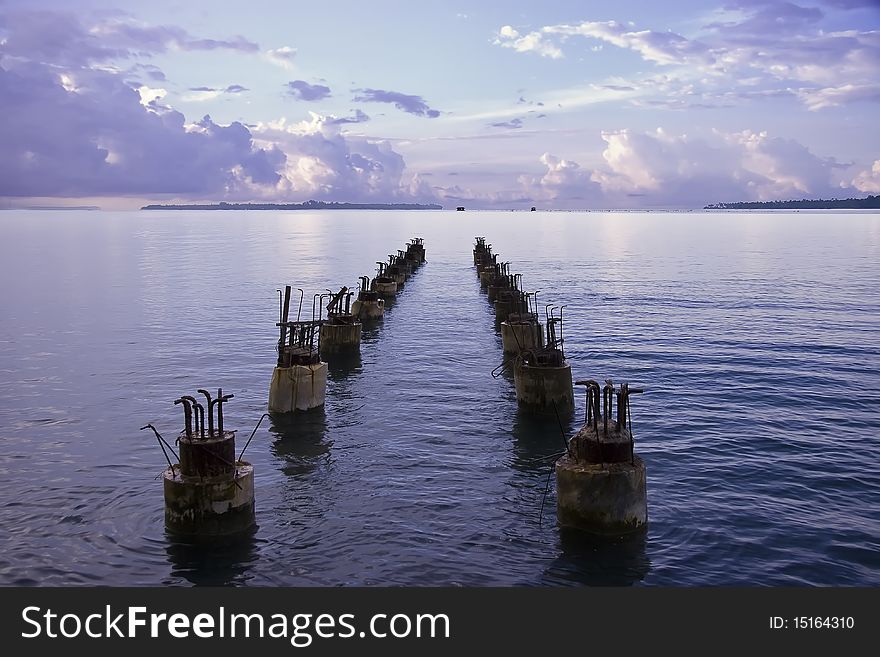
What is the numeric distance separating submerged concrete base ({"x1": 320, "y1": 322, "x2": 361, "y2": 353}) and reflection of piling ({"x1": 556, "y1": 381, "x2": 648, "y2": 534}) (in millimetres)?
22541

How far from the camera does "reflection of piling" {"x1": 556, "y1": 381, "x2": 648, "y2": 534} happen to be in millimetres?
17172

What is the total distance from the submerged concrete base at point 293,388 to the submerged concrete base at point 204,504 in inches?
415

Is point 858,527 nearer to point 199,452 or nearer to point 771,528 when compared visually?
point 771,528

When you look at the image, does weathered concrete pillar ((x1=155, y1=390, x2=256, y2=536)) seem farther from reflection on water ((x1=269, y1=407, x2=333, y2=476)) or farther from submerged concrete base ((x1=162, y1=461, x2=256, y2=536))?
reflection on water ((x1=269, y1=407, x2=333, y2=476))

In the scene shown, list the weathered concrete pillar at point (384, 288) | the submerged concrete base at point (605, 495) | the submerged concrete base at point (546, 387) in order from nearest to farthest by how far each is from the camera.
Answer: the submerged concrete base at point (605, 495) → the submerged concrete base at point (546, 387) → the weathered concrete pillar at point (384, 288)

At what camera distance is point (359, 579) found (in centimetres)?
1584

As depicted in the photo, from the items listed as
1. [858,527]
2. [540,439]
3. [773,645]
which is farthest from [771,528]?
[540,439]

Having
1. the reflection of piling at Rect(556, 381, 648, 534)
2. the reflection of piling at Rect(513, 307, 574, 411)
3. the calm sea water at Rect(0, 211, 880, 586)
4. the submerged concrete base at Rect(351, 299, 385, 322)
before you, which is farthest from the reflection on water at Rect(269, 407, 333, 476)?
the submerged concrete base at Rect(351, 299, 385, 322)

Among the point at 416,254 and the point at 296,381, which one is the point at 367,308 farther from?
the point at 416,254

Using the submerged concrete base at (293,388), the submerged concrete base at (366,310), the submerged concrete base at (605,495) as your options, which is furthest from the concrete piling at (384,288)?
the submerged concrete base at (605,495)

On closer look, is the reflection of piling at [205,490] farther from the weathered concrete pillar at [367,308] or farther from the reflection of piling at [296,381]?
the weathered concrete pillar at [367,308]

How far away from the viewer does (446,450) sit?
2473 cm

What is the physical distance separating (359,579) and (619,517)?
583 cm

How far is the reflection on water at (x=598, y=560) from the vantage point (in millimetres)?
15836
